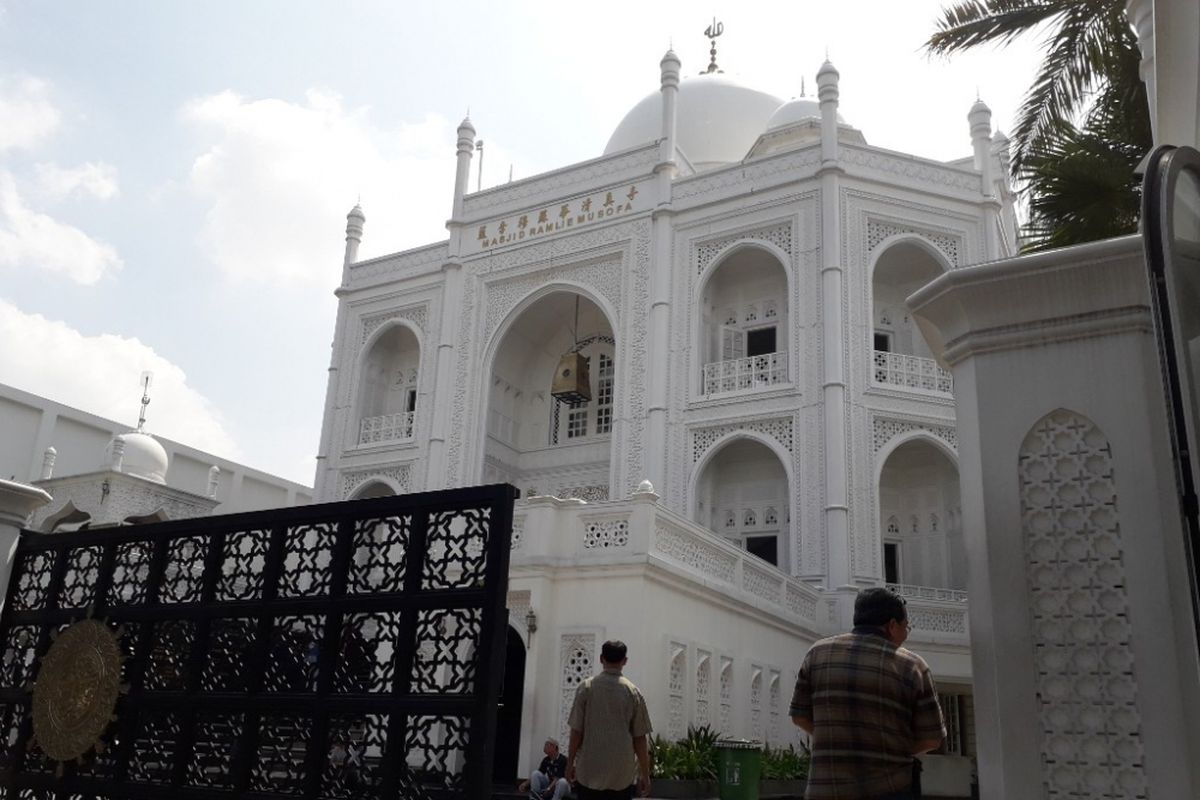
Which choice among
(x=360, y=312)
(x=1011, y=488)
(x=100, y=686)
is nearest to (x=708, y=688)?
(x=100, y=686)

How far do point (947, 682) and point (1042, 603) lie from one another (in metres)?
14.9

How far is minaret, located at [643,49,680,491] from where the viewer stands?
18.1 metres

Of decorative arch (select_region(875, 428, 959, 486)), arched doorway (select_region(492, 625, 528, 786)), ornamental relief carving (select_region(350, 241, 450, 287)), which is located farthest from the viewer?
ornamental relief carving (select_region(350, 241, 450, 287))

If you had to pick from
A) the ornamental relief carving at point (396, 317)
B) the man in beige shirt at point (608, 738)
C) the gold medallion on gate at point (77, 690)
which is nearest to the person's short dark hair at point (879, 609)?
the man in beige shirt at point (608, 738)

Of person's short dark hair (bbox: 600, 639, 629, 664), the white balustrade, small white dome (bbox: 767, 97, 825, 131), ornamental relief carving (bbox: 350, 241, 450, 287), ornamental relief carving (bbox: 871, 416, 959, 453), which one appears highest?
small white dome (bbox: 767, 97, 825, 131)

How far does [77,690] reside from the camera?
5012 mm

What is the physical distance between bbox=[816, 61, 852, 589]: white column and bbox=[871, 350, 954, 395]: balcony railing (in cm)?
102

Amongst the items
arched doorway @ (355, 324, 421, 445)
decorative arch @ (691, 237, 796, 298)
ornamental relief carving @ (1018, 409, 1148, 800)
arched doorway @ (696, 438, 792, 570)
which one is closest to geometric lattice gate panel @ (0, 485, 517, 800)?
ornamental relief carving @ (1018, 409, 1148, 800)

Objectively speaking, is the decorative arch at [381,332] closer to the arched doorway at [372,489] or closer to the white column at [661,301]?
the arched doorway at [372,489]

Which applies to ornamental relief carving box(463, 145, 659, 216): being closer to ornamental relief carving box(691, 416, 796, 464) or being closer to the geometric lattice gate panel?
ornamental relief carving box(691, 416, 796, 464)

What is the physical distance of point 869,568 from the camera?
53.2 feet

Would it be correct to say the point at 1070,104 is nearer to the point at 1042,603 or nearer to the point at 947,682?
the point at 1042,603

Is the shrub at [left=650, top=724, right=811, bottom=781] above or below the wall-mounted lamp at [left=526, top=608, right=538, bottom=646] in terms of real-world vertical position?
below

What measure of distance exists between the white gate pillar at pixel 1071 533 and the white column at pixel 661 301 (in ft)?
47.0
